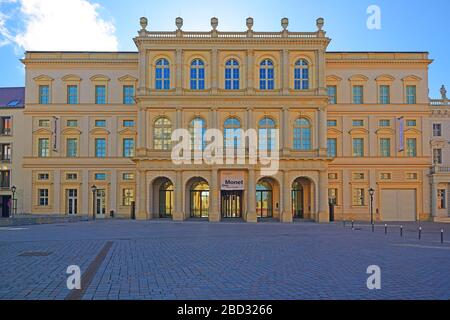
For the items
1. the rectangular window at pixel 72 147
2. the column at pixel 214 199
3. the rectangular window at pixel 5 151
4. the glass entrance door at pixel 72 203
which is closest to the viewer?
the column at pixel 214 199

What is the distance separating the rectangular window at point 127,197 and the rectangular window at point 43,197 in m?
8.65

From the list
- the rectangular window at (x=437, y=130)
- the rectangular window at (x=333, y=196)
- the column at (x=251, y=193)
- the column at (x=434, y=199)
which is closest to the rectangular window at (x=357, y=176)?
the rectangular window at (x=333, y=196)

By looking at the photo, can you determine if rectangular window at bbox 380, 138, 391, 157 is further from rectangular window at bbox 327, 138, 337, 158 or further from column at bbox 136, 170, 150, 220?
column at bbox 136, 170, 150, 220

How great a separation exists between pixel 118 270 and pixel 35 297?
3118 mm

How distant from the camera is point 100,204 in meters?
44.1

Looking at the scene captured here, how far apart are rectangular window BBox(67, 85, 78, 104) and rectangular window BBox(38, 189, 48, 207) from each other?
1056 centimetres

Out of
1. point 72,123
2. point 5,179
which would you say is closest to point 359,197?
point 72,123

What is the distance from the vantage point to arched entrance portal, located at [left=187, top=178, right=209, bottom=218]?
43.0 metres

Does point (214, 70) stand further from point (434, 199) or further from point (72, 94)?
point (434, 199)

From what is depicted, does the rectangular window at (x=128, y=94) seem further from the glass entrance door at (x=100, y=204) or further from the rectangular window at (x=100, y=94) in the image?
the glass entrance door at (x=100, y=204)

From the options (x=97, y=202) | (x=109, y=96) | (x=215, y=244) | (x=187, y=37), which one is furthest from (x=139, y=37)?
(x=215, y=244)

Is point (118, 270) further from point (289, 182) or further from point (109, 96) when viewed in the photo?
point (109, 96)

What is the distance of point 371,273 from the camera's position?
33.7ft

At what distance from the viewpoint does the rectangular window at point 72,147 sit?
44312mm
